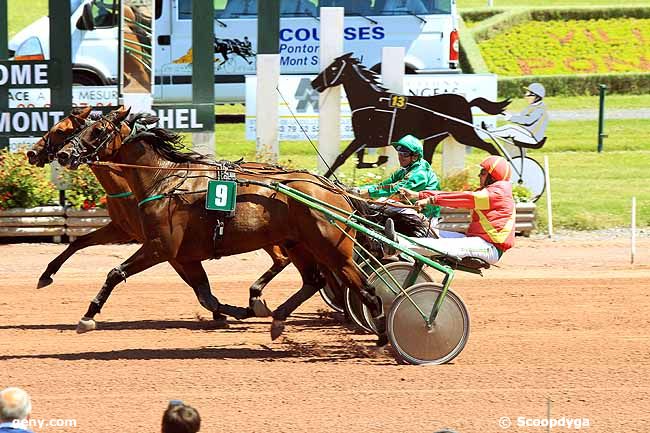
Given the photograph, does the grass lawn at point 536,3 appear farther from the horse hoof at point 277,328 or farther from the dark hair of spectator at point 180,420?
the dark hair of spectator at point 180,420

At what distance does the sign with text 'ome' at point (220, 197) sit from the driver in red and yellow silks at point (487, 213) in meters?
1.47

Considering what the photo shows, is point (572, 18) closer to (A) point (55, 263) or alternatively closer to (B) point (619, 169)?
(B) point (619, 169)

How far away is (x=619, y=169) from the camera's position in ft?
64.9

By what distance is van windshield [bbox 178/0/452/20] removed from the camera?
810 inches

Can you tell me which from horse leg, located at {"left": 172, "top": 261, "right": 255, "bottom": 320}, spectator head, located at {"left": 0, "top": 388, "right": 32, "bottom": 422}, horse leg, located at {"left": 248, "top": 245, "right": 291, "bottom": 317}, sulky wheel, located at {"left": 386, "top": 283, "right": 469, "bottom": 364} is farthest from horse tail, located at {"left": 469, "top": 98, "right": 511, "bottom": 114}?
spectator head, located at {"left": 0, "top": 388, "right": 32, "bottom": 422}

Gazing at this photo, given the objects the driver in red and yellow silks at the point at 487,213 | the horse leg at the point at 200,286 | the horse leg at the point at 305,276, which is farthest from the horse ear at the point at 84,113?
the driver in red and yellow silks at the point at 487,213

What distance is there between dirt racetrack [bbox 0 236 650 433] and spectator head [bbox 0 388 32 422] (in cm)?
203

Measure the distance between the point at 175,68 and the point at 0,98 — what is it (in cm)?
600

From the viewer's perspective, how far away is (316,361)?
896cm

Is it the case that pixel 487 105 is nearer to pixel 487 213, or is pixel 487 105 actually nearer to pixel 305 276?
pixel 305 276

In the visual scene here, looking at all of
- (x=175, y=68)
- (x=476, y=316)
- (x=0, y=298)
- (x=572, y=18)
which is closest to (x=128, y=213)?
(x=0, y=298)

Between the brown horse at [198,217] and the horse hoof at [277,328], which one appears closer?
the brown horse at [198,217]

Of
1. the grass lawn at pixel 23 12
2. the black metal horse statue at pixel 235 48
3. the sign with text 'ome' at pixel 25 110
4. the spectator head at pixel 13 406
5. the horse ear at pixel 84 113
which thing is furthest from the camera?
the grass lawn at pixel 23 12

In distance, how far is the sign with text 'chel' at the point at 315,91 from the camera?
51.4ft
